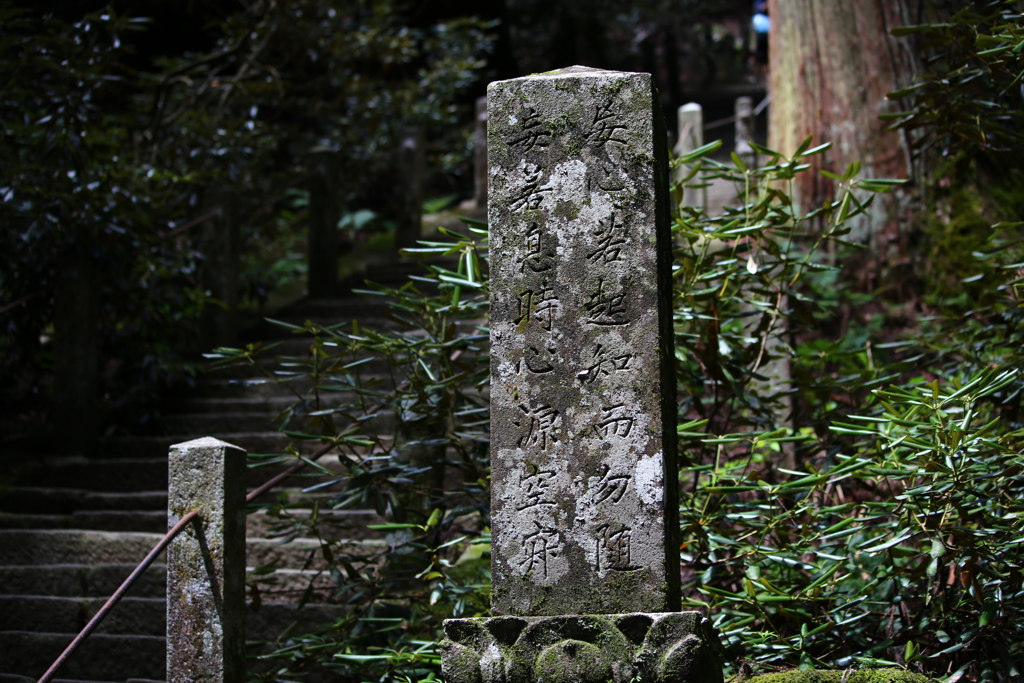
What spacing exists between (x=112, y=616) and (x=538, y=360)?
2.69 meters

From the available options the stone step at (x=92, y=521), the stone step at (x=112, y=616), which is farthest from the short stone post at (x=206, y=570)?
the stone step at (x=92, y=521)

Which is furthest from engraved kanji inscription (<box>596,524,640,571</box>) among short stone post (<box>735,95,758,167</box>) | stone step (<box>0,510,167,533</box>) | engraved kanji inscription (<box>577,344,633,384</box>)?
short stone post (<box>735,95,758,167</box>)

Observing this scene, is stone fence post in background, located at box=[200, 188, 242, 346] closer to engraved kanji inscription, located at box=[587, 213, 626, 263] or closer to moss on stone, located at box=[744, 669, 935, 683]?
engraved kanji inscription, located at box=[587, 213, 626, 263]

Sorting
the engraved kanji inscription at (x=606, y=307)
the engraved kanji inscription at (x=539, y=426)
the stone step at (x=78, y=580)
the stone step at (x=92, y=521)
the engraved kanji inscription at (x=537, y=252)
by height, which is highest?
the engraved kanji inscription at (x=537, y=252)

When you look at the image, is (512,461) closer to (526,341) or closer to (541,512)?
(541,512)

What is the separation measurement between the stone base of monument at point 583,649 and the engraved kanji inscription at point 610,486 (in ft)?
0.96

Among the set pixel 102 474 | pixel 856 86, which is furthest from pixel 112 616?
pixel 856 86

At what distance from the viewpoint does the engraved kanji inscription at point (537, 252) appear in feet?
7.90

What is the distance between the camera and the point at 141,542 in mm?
4250

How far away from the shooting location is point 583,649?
211 cm

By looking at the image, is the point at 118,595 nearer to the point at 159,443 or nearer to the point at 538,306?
the point at 538,306

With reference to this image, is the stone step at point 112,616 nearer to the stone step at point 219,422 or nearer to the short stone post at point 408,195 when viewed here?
the stone step at point 219,422

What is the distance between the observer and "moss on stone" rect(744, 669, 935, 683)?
7.31ft

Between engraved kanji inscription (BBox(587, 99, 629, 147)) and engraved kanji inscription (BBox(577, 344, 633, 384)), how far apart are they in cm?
57
